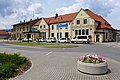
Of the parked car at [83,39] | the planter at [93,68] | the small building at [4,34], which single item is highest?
the small building at [4,34]

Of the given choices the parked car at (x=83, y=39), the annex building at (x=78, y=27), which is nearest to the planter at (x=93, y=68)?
the parked car at (x=83, y=39)

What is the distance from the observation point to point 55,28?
6431 centimetres

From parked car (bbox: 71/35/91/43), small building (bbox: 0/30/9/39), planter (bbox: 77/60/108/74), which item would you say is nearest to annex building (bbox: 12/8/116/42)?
parked car (bbox: 71/35/91/43)

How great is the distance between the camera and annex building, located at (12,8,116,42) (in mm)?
51250

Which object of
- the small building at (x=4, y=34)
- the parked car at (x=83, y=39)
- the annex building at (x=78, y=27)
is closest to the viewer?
the parked car at (x=83, y=39)

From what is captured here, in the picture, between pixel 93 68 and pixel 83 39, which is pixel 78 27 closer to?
pixel 83 39

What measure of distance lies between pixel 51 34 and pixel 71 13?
1098 centimetres

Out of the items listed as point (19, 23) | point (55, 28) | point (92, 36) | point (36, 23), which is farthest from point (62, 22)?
point (19, 23)

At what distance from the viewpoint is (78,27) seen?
55031mm

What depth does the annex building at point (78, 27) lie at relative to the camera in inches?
2018

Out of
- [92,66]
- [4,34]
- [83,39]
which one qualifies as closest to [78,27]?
[83,39]

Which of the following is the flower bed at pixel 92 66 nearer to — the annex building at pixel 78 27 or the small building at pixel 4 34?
the annex building at pixel 78 27

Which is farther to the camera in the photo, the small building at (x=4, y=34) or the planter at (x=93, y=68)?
the small building at (x=4, y=34)

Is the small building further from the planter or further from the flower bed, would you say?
the planter
